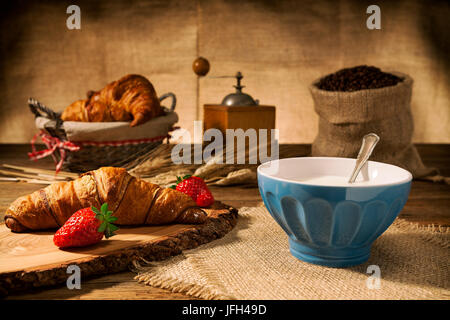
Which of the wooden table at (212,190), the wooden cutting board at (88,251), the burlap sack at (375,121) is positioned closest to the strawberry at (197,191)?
the wooden cutting board at (88,251)

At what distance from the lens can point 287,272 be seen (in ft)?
2.33

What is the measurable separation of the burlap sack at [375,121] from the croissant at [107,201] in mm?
918

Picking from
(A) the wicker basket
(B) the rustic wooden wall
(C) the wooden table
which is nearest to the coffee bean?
(C) the wooden table

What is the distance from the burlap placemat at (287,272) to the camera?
25.0 inches

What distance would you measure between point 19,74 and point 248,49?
1.44m

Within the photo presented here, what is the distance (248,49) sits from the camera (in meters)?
2.61

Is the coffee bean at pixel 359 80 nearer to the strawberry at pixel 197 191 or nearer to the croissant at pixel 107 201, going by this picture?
the strawberry at pixel 197 191

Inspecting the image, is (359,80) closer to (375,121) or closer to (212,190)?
(375,121)

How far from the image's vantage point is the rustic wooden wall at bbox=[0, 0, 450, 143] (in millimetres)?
2561

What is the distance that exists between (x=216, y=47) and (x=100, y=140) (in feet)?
4.39

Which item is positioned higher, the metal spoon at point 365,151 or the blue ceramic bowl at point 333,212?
the metal spoon at point 365,151

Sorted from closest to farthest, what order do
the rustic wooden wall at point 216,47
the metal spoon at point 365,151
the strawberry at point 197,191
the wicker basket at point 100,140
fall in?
the metal spoon at point 365,151 < the strawberry at point 197,191 < the wicker basket at point 100,140 < the rustic wooden wall at point 216,47

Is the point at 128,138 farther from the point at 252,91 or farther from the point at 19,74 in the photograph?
the point at 19,74

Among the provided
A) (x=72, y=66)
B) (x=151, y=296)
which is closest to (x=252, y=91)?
(x=72, y=66)
